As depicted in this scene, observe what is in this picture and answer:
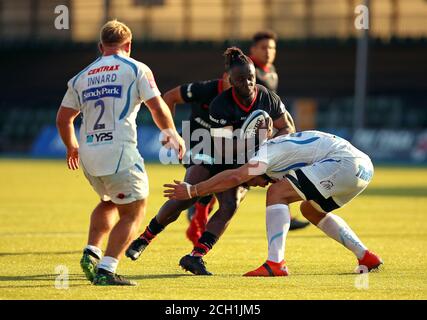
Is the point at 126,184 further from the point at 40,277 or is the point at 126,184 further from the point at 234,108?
the point at 234,108

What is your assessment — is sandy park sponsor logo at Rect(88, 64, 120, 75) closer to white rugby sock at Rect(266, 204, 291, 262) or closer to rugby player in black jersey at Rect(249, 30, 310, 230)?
white rugby sock at Rect(266, 204, 291, 262)

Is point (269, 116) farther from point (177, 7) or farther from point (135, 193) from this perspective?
point (177, 7)

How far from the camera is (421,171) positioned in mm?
31578

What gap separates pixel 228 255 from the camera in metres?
12.1

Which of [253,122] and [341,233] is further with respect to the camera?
[341,233]

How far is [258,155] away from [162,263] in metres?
1.79

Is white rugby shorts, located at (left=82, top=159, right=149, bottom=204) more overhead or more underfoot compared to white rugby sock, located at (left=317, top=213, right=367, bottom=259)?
more overhead

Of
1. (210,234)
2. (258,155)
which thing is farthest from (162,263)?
(258,155)

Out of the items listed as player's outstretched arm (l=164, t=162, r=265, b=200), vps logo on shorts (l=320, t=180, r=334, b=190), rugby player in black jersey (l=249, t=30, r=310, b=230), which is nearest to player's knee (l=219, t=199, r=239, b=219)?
player's outstretched arm (l=164, t=162, r=265, b=200)

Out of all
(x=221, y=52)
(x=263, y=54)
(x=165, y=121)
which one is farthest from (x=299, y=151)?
(x=221, y=52)

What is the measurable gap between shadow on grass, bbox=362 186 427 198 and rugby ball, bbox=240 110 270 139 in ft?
38.6

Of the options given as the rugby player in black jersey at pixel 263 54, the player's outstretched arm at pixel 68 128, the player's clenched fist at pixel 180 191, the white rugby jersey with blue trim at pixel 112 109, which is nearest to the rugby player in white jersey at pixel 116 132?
the white rugby jersey with blue trim at pixel 112 109

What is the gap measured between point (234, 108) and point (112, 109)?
60.9 inches

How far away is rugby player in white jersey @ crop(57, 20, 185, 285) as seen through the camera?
370 inches
